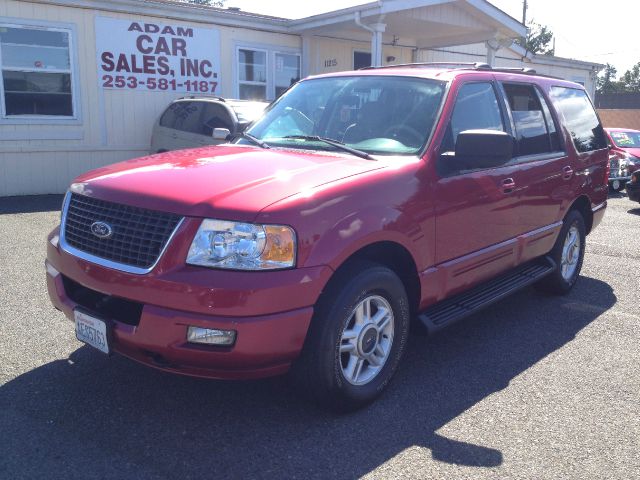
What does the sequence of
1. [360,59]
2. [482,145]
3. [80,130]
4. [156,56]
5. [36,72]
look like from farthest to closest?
[360,59] → [156,56] → [80,130] → [36,72] → [482,145]

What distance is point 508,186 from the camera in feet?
15.0

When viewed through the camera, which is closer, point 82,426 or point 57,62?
point 82,426

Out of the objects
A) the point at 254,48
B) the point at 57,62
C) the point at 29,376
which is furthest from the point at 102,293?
the point at 254,48

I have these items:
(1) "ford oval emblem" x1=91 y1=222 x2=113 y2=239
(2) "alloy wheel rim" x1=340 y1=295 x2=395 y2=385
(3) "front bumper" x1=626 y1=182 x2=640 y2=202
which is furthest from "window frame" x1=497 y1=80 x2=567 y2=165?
(3) "front bumper" x1=626 y1=182 x2=640 y2=202

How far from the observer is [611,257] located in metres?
7.78

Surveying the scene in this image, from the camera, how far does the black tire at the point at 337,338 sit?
3.17 meters

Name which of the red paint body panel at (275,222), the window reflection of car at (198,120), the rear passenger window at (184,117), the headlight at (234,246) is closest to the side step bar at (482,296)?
Answer: the red paint body panel at (275,222)

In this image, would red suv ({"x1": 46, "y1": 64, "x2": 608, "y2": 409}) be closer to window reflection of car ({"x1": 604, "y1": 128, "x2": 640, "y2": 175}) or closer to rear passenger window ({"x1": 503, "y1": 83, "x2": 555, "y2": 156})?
rear passenger window ({"x1": 503, "y1": 83, "x2": 555, "y2": 156})

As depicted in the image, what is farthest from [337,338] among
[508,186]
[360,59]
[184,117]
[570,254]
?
[360,59]

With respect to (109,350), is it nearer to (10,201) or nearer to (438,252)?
(438,252)

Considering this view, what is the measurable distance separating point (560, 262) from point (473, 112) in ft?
6.84

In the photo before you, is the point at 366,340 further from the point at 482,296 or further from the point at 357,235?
the point at 482,296

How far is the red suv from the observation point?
2.97 m

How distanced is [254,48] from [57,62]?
168 inches
